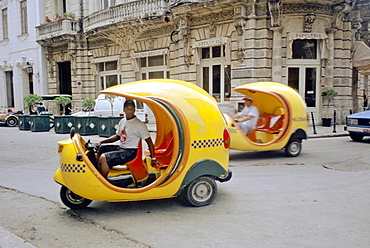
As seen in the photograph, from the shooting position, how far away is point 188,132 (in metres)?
4.67

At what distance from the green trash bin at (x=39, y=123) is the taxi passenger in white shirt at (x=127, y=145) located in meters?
13.8

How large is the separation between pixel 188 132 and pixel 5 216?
2959mm

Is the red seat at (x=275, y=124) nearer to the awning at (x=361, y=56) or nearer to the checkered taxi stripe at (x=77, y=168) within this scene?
the checkered taxi stripe at (x=77, y=168)

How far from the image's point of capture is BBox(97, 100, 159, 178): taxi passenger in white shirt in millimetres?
4742

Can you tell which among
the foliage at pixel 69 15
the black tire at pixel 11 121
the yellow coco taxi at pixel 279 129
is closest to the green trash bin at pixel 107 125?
the yellow coco taxi at pixel 279 129

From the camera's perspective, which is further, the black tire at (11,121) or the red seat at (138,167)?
the black tire at (11,121)

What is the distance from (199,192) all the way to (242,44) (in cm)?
1235

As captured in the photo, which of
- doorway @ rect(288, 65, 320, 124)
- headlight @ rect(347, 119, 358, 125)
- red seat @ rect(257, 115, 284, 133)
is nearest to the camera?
red seat @ rect(257, 115, 284, 133)

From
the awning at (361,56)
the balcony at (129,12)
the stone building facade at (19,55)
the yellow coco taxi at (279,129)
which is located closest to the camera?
the yellow coco taxi at (279,129)

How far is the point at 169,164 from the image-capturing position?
4.81 meters

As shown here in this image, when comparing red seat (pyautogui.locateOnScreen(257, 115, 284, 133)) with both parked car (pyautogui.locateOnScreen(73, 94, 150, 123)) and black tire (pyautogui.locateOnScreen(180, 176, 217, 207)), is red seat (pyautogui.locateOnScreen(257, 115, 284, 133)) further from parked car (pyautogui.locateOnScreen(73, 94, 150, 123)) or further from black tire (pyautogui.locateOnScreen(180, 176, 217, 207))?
parked car (pyautogui.locateOnScreen(73, 94, 150, 123))

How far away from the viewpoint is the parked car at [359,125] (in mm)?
10984

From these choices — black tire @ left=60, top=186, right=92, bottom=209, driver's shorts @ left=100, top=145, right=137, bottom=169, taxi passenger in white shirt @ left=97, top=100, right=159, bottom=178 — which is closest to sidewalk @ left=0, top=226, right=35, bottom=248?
black tire @ left=60, top=186, right=92, bottom=209

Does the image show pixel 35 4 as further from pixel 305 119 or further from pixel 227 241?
pixel 227 241
